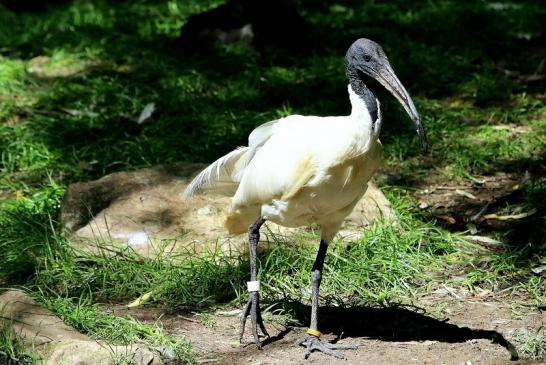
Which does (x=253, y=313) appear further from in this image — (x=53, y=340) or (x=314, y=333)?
(x=53, y=340)

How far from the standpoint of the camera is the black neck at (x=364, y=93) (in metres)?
4.12

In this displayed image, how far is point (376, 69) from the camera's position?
425cm

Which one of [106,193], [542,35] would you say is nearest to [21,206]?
[106,193]

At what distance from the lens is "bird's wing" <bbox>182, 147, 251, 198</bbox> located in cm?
473

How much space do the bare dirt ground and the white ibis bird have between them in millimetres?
116

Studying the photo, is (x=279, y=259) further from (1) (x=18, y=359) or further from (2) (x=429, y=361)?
(1) (x=18, y=359)

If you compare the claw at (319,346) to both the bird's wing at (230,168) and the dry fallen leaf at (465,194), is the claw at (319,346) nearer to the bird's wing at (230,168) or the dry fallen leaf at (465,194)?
the bird's wing at (230,168)

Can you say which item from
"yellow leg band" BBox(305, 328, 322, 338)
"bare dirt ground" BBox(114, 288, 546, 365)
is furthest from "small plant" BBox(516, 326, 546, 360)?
"yellow leg band" BBox(305, 328, 322, 338)

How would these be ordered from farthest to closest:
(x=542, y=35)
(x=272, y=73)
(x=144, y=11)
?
(x=144, y=11) → (x=542, y=35) → (x=272, y=73)

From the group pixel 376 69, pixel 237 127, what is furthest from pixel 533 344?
pixel 237 127

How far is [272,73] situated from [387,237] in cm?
318

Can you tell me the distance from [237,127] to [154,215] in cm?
173

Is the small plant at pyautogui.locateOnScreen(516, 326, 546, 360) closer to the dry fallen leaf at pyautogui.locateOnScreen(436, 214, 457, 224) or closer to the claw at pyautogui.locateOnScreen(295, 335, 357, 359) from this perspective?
the claw at pyautogui.locateOnScreen(295, 335, 357, 359)

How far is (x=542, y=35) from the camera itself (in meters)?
9.05
